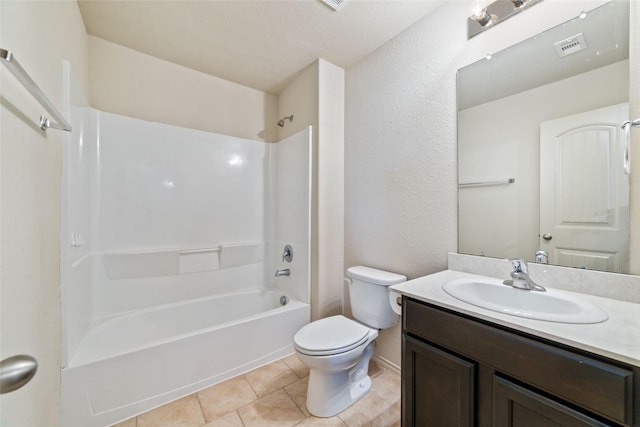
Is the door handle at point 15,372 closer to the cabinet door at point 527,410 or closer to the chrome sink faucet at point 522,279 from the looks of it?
the cabinet door at point 527,410

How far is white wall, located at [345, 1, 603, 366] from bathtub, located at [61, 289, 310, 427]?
Result: 91cm

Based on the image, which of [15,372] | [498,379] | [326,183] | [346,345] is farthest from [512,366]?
[326,183]

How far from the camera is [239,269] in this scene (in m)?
2.51

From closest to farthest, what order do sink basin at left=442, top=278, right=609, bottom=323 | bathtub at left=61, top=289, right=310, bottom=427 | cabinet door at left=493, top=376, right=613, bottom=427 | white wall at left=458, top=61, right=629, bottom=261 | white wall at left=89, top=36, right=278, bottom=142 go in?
1. cabinet door at left=493, top=376, right=613, bottom=427
2. sink basin at left=442, top=278, right=609, bottom=323
3. white wall at left=458, top=61, right=629, bottom=261
4. bathtub at left=61, top=289, right=310, bottom=427
5. white wall at left=89, top=36, right=278, bottom=142

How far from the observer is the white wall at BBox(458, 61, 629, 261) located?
104 centimetres

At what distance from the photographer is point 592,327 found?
0.75m

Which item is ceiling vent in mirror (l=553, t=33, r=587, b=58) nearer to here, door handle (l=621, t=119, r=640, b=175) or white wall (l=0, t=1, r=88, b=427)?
door handle (l=621, t=119, r=640, b=175)

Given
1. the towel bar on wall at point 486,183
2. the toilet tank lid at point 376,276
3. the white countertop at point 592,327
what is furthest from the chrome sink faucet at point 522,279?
the toilet tank lid at point 376,276

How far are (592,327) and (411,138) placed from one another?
1.28 meters

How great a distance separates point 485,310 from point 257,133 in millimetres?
2507

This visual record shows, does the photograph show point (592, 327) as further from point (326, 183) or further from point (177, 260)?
point (177, 260)

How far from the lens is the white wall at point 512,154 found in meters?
1.04

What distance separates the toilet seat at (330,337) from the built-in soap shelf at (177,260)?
118 centimetres

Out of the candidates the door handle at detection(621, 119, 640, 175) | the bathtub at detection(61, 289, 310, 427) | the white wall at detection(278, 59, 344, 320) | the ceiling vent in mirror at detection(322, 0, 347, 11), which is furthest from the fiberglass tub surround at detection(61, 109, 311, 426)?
the door handle at detection(621, 119, 640, 175)
